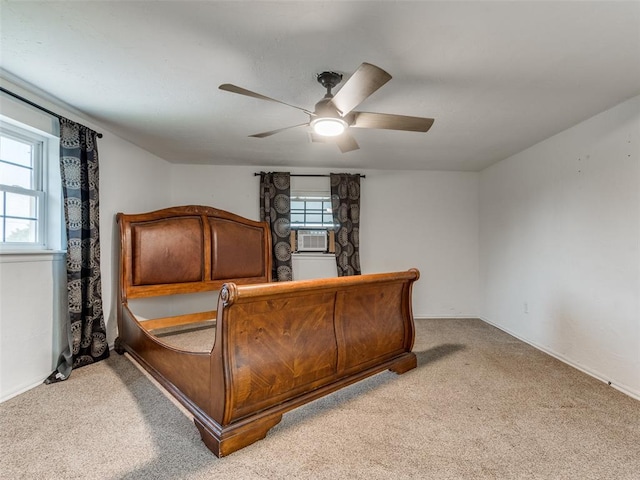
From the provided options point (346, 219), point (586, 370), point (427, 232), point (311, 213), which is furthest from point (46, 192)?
point (586, 370)

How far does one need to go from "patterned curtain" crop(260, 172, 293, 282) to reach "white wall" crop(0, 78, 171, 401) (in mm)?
1749

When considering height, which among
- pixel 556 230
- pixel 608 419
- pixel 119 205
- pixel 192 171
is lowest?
pixel 608 419

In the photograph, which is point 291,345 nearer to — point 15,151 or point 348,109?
point 348,109

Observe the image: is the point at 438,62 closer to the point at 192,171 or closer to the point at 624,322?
the point at 624,322

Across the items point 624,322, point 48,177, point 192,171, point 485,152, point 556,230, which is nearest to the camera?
point 624,322

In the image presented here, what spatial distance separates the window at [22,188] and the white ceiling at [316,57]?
1.51ft

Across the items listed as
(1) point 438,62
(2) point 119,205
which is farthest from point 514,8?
(2) point 119,205

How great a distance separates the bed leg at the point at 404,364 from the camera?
257 cm

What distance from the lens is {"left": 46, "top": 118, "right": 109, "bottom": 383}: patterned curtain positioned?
254 cm

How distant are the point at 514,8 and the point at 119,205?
12.1 ft

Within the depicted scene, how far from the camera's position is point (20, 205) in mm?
2412

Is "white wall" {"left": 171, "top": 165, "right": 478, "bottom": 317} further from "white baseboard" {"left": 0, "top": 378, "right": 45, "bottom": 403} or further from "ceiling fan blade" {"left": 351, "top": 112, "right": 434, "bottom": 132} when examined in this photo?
"white baseboard" {"left": 0, "top": 378, "right": 45, "bottom": 403}

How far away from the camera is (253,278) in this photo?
4.06 m

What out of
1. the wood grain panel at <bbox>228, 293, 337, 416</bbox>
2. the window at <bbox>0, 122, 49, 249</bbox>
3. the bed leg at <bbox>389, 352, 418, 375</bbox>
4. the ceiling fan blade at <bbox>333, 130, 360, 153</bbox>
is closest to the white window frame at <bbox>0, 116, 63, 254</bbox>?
the window at <bbox>0, 122, 49, 249</bbox>
